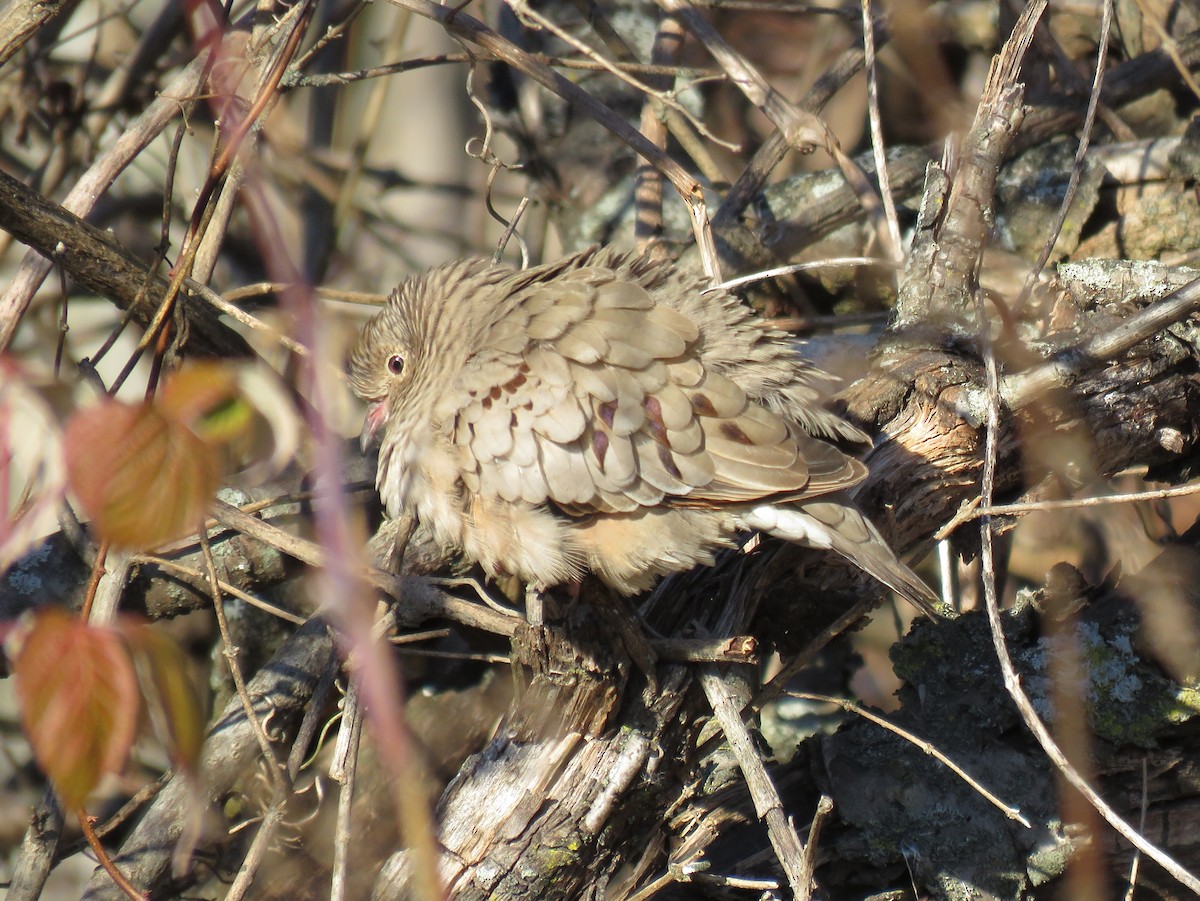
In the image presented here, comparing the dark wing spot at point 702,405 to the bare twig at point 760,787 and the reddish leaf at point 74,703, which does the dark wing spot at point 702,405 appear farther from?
the reddish leaf at point 74,703

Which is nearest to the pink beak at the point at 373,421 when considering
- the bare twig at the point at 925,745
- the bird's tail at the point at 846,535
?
the bird's tail at the point at 846,535

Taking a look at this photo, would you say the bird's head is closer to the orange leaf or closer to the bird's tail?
the bird's tail

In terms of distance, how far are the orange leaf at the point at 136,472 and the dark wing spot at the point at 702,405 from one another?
146cm

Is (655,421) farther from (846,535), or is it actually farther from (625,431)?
(846,535)

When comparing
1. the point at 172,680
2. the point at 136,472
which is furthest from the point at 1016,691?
the point at 136,472

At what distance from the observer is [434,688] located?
4.27 meters

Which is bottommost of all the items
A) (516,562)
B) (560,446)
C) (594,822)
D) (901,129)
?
(594,822)

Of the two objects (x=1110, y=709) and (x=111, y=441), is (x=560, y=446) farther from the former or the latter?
(x=1110, y=709)

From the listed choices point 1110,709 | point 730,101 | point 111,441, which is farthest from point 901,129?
point 111,441

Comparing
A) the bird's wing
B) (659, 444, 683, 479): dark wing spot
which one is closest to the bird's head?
the bird's wing

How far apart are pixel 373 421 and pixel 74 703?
1987 mm

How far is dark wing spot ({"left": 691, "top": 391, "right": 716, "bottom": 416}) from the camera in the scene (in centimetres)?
301

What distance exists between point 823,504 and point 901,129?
340 cm

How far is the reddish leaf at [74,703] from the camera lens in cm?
184
